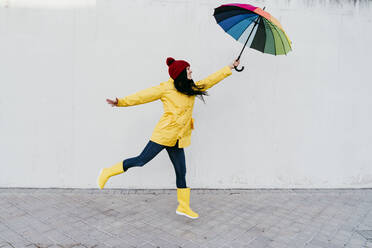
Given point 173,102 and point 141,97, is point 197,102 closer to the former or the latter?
point 173,102

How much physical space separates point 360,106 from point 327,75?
0.77m

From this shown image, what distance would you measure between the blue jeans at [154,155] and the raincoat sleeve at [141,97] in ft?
1.66

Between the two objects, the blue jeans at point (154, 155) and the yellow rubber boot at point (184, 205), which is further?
the yellow rubber boot at point (184, 205)

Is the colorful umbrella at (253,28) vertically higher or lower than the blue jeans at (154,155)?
higher

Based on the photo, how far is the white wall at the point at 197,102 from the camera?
4473 millimetres

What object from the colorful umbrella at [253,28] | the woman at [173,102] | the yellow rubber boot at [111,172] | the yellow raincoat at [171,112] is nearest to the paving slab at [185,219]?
the yellow rubber boot at [111,172]

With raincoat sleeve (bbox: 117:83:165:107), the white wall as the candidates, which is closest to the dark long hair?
raincoat sleeve (bbox: 117:83:165:107)

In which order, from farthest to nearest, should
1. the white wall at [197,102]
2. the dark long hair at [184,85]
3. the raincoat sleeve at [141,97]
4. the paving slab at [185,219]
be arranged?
1. the white wall at [197,102]
2. the dark long hair at [184,85]
3. the raincoat sleeve at [141,97]
4. the paving slab at [185,219]

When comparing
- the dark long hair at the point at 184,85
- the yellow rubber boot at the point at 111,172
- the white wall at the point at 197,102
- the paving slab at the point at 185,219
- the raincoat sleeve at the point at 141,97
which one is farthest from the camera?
the white wall at the point at 197,102

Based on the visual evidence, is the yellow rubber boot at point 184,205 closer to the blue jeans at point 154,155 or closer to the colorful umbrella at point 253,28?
the blue jeans at point 154,155

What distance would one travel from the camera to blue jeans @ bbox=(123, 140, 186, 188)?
3553 millimetres

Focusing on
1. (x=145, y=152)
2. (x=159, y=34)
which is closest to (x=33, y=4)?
(x=159, y=34)

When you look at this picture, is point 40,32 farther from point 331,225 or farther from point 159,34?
point 331,225

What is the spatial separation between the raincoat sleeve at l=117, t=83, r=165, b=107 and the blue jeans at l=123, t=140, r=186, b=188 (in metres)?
0.51
